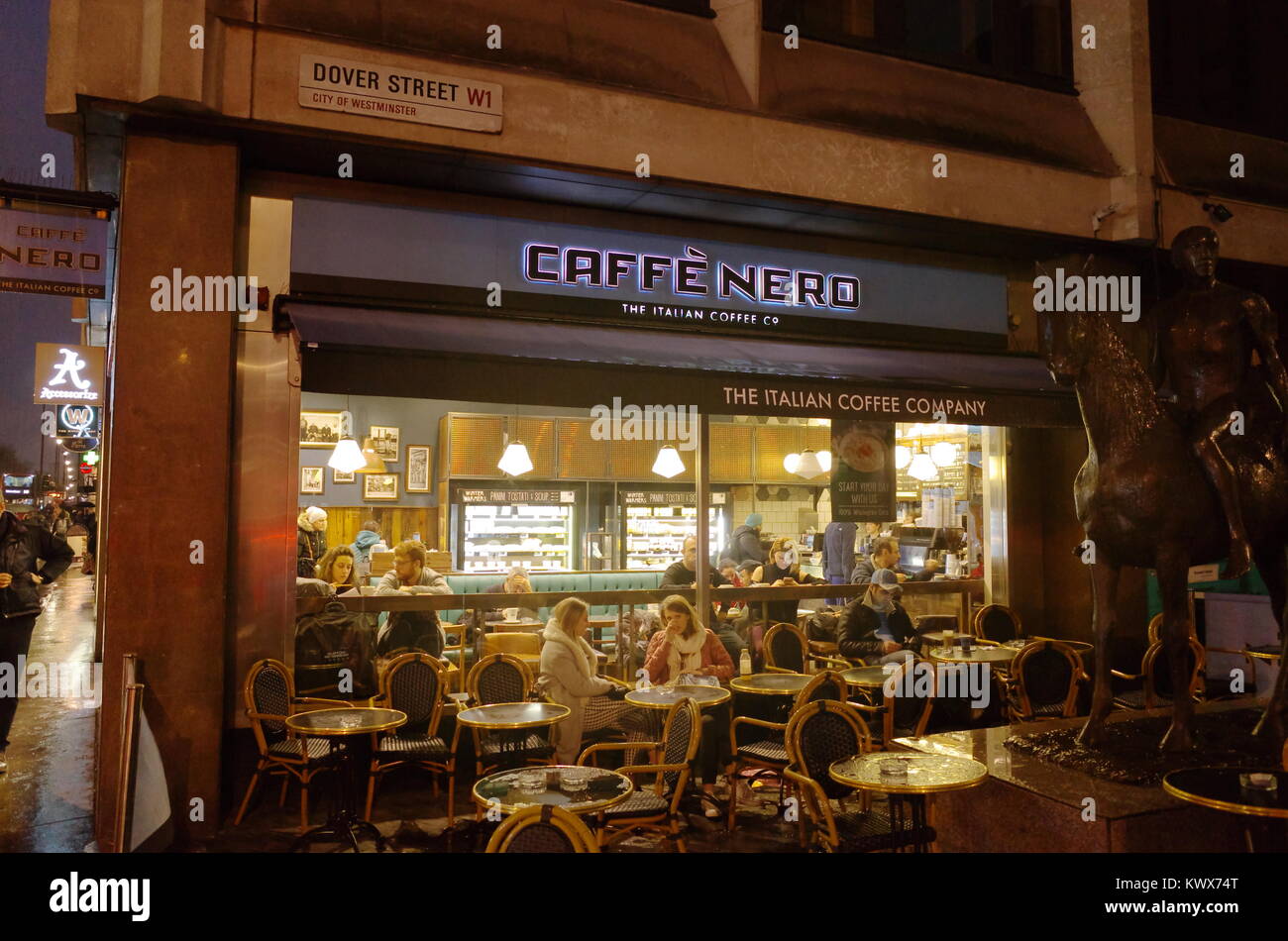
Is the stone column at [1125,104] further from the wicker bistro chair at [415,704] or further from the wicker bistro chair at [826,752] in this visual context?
the wicker bistro chair at [415,704]

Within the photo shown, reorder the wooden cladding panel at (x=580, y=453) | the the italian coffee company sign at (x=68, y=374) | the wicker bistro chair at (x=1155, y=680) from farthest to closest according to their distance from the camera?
the wooden cladding panel at (x=580, y=453) → the the italian coffee company sign at (x=68, y=374) → the wicker bistro chair at (x=1155, y=680)

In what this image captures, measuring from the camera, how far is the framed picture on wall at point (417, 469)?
43.9 feet

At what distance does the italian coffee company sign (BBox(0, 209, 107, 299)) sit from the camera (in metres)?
6.96

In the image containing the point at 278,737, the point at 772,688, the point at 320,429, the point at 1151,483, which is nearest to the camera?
the point at 1151,483

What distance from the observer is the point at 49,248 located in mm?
6969

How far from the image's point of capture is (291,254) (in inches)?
279

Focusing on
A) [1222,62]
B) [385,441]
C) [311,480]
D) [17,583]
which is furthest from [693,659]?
[1222,62]

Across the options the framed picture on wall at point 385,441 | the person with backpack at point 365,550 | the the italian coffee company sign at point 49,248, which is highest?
the the italian coffee company sign at point 49,248

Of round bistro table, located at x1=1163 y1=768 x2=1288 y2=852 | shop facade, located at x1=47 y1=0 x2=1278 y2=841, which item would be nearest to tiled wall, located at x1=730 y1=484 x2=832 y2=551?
shop facade, located at x1=47 y1=0 x2=1278 y2=841

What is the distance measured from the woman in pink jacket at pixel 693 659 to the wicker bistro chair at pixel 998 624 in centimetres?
362

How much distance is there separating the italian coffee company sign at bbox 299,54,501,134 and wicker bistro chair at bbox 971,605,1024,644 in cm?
705

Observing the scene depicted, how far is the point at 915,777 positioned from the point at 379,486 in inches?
409

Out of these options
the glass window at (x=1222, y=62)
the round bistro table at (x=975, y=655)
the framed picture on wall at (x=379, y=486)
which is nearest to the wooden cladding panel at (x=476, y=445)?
the framed picture on wall at (x=379, y=486)

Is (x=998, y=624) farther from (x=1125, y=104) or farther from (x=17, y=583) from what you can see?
(x=17, y=583)
